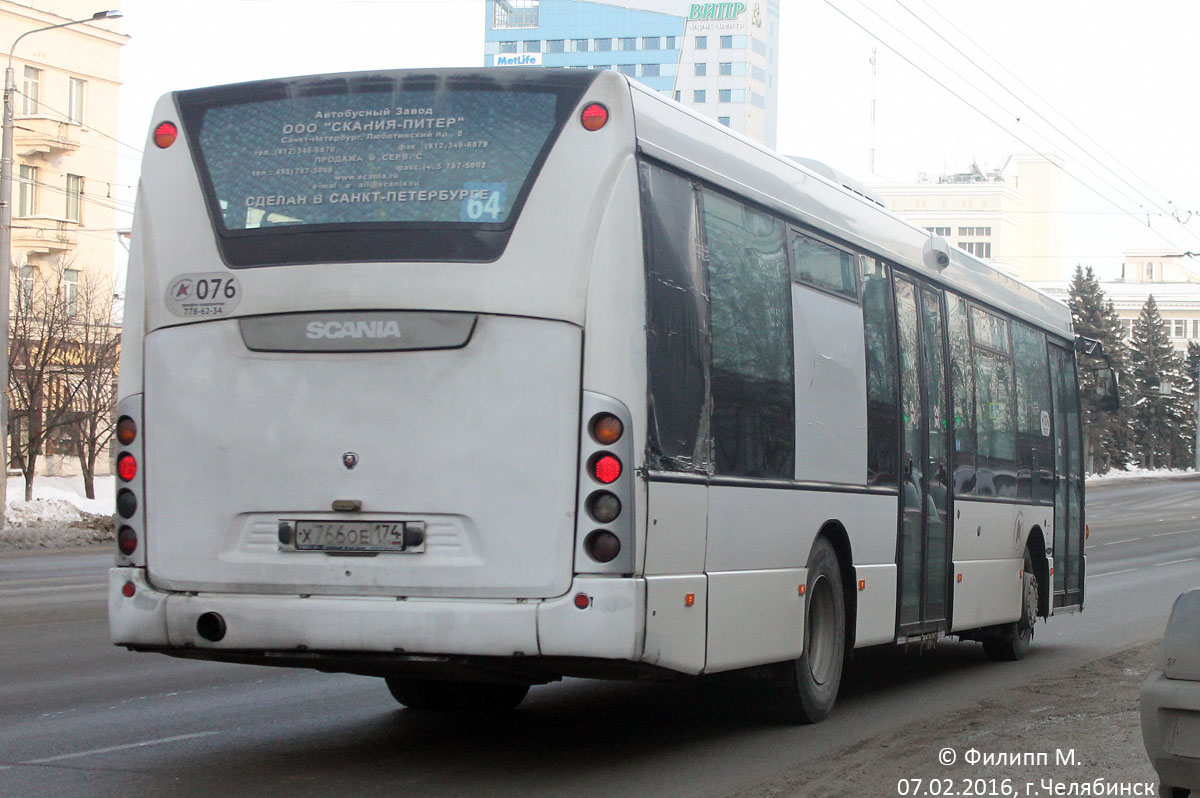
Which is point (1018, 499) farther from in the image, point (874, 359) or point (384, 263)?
point (384, 263)

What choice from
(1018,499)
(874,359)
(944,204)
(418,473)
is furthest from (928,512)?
(944,204)

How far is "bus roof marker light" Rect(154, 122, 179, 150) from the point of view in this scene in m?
7.77

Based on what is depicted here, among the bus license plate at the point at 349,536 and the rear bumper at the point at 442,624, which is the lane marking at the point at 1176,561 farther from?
the bus license plate at the point at 349,536

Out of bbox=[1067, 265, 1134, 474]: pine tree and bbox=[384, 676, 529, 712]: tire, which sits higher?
bbox=[1067, 265, 1134, 474]: pine tree

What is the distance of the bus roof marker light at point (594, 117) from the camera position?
23.5 feet

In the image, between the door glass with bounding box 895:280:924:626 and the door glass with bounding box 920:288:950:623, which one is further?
the door glass with bounding box 920:288:950:623

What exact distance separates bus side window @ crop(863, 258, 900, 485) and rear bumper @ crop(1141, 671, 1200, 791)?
13.3 feet

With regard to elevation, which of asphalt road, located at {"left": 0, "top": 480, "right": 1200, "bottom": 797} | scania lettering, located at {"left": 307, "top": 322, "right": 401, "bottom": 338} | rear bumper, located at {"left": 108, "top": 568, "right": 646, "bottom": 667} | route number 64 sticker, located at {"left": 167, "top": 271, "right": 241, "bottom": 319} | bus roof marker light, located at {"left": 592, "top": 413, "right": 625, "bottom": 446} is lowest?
asphalt road, located at {"left": 0, "top": 480, "right": 1200, "bottom": 797}

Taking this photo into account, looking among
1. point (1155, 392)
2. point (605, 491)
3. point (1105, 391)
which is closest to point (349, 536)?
point (605, 491)

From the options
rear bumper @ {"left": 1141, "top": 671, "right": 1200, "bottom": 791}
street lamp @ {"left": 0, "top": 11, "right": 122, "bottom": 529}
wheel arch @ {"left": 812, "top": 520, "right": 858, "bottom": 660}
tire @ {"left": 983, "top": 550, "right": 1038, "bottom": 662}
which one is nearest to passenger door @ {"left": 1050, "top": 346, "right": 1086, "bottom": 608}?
tire @ {"left": 983, "top": 550, "right": 1038, "bottom": 662}

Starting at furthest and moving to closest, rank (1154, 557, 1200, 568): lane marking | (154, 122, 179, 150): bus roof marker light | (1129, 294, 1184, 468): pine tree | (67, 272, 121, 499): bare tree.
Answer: (1129, 294, 1184, 468): pine tree → (67, 272, 121, 499): bare tree → (1154, 557, 1200, 568): lane marking → (154, 122, 179, 150): bus roof marker light

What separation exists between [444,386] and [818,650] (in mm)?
3306

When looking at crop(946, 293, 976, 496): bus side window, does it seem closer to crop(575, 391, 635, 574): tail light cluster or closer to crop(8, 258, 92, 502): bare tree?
crop(575, 391, 635, 574): tail light cluster

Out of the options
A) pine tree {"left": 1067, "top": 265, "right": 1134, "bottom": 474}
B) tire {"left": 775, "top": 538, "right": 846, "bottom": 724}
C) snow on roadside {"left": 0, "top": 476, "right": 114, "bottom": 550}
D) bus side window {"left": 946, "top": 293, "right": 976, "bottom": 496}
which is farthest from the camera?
pine tree {"left": 1067, "top": 265, "right": 1134, "bottom": 474}
